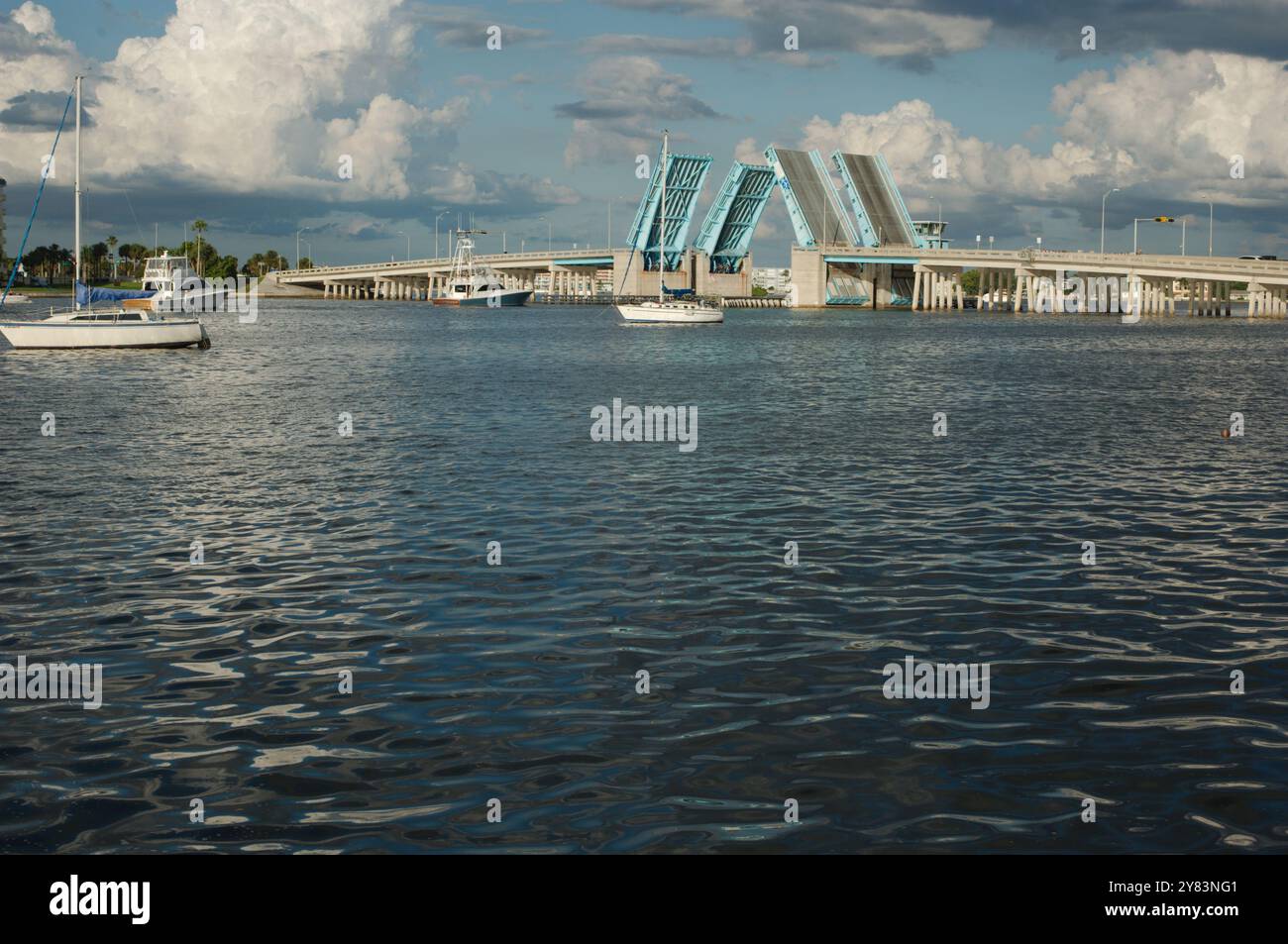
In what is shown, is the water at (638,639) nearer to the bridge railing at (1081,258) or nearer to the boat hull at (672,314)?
the boat hull at (672,314)

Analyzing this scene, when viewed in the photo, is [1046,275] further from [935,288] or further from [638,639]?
[638,639]

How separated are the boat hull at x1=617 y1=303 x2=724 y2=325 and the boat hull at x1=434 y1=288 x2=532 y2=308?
61.3 m

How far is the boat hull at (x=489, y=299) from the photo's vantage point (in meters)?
151

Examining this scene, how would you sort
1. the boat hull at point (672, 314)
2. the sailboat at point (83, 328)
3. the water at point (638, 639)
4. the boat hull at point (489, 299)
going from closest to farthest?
the water at point (638, 639)
the sailboat at point (83, 328)
the boat hull at point (672, 314)
the boat hull at point (489, 299)

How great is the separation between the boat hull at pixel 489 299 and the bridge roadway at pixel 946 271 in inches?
458

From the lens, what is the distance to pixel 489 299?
152 meters

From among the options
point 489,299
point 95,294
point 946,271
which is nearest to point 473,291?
point 489,299

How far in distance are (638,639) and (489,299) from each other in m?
144

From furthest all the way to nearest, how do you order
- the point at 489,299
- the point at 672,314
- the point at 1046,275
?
the point at 489,299, the point at 1046,275, the point at 672,314

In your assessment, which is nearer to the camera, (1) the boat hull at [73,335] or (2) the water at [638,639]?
(2) the water at [638,639]

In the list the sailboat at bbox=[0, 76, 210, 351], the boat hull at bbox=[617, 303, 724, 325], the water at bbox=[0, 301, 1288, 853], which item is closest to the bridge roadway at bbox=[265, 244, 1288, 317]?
the boat hull at bbox=[617, 303, 724, 325]

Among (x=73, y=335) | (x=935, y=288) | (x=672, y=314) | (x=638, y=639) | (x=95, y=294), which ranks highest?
(x=935, y=288)

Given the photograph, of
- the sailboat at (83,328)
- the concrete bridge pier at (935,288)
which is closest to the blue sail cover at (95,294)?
the sailboat at (83,328)
